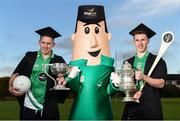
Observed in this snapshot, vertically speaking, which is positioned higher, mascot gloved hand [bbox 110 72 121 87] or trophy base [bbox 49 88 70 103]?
mascot gloved hand [bbox 110 72 121 87]

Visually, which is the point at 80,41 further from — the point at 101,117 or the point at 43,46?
the point at 101,117

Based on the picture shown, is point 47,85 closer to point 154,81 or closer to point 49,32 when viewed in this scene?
point 49,32

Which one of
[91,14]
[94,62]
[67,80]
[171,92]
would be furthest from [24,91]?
[171,92]

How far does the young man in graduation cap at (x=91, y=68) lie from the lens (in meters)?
6.66

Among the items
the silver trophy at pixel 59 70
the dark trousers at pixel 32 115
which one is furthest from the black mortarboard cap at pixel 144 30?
the dark trousers at pixel 32 115

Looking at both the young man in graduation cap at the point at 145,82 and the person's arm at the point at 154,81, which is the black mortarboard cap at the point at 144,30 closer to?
the young man in graduation cap at the point at 145,82

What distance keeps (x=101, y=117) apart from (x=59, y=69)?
3.28ft

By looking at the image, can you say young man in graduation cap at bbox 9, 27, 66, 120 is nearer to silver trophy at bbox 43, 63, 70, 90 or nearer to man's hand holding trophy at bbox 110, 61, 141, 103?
silver trophy at bbox 43, 63, 70, 90

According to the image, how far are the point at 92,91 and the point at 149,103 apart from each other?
871mm

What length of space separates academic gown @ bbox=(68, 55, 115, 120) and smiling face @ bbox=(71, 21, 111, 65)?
18 cm

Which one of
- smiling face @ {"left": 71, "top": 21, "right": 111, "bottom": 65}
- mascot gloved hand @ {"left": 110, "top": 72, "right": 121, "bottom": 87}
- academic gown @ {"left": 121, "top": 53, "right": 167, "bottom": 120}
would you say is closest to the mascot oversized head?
smiling face @ {"left": 71, "top": 21, "right": 111, "bottom": 65}

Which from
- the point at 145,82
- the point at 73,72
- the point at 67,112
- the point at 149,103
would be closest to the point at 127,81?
the point at 145,82

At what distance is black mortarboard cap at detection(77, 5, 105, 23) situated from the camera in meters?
7.00

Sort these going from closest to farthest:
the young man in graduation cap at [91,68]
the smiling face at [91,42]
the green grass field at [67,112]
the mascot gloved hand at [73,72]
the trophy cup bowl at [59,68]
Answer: the trophy cup bowl at [59,68], the mascot gloved hand at [73,72], the young man in graduation cap at [91,68], the smiling face at [91,42], the green grass field at [67,112]
